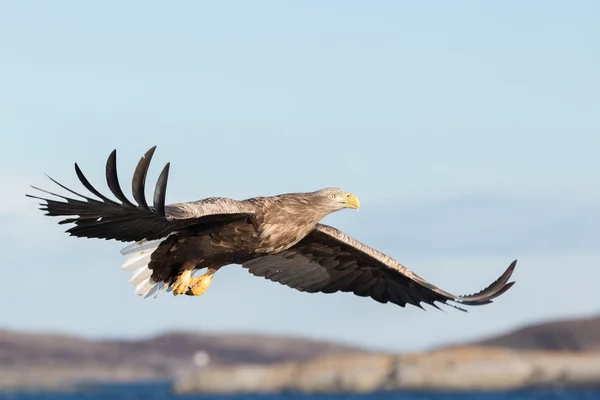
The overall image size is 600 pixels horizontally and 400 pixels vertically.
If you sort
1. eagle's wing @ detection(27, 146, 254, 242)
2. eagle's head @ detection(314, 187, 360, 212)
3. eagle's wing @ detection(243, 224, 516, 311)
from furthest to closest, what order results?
eagle's wing @ detection(243, 224, 516, 311) → eagle's head @ detection(314, 187, 360, 212) → eagle's wing @ detection(27, 146, 254, 242)

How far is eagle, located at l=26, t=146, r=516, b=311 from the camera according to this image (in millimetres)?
11570

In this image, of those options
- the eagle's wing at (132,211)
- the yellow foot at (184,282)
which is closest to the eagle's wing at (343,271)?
the yellow foot at (184,282)

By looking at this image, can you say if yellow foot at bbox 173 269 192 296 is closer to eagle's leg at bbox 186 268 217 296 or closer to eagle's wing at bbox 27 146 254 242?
eagle's leg at bbox 186 268 217 296

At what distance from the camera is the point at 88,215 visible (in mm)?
11641

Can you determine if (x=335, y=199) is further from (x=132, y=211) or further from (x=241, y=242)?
(x=132, y=211)

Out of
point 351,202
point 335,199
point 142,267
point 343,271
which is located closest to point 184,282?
point 142,267

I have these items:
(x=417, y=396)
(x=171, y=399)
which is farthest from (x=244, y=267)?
(x=171, y=399)

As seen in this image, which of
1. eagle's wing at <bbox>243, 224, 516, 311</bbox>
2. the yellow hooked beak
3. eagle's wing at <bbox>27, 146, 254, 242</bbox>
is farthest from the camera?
eagle's wing at <bbox>243, 224, 516, 311</bbox>

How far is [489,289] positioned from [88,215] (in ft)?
16.1

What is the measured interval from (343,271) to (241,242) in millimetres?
2456

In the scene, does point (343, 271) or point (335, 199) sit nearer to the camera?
point (335, 199)

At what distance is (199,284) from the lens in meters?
13.7

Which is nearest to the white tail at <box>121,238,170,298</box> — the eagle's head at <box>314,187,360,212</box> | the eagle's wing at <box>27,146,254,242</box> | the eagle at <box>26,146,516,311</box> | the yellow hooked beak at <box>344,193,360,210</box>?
the eagle at <box>26,146,516,311</box>

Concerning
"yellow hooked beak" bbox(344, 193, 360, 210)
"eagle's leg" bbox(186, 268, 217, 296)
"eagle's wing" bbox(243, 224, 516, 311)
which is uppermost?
"yellow hooked beak" bbox(344, 193, 360, 210)
